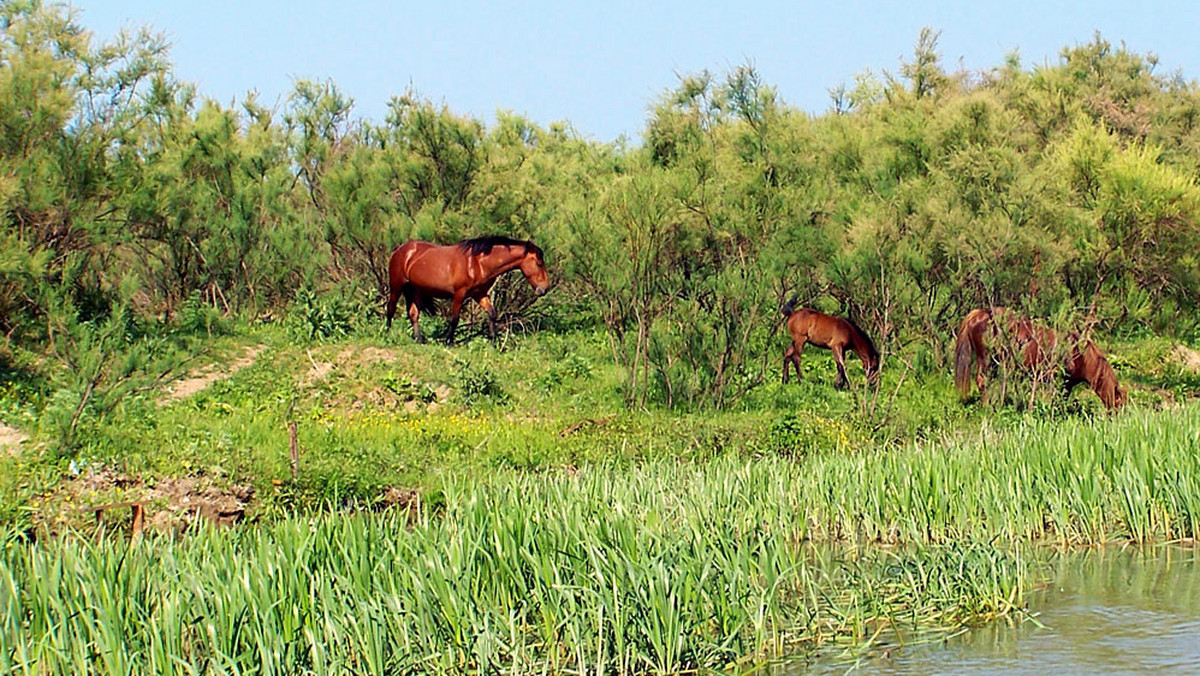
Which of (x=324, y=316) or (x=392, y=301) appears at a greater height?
(x=392, y=301)

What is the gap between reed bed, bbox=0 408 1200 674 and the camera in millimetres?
5730

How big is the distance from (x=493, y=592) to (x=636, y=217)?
888 centimetres

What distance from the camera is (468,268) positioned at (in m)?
17.5

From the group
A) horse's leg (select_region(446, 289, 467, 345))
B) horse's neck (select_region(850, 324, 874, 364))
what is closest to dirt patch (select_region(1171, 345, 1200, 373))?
horse's neck (select_region(850, 324, 874, 364))

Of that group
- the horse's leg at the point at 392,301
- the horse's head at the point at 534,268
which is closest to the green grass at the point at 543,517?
the horse's head at the point at 534,268

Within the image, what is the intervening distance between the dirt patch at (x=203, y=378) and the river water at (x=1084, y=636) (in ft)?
30.5

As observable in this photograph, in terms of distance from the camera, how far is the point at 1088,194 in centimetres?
2266

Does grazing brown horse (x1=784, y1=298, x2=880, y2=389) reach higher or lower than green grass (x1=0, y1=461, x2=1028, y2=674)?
higher

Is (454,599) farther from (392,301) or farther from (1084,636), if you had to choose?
(392,301)

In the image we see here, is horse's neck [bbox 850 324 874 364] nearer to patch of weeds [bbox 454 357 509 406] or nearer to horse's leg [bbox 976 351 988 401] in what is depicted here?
horse's leg [bbox 976 351 988 401]

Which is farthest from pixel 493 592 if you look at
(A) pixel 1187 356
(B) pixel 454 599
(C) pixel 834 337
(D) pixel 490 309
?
(A) pixel 1187 356

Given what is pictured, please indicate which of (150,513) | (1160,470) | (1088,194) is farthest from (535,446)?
(1088,194)

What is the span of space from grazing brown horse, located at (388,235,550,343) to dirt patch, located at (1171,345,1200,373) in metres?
9.63

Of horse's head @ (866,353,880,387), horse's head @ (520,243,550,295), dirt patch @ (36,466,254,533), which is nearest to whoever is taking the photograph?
dirt patch @ (36,466,254,533)
